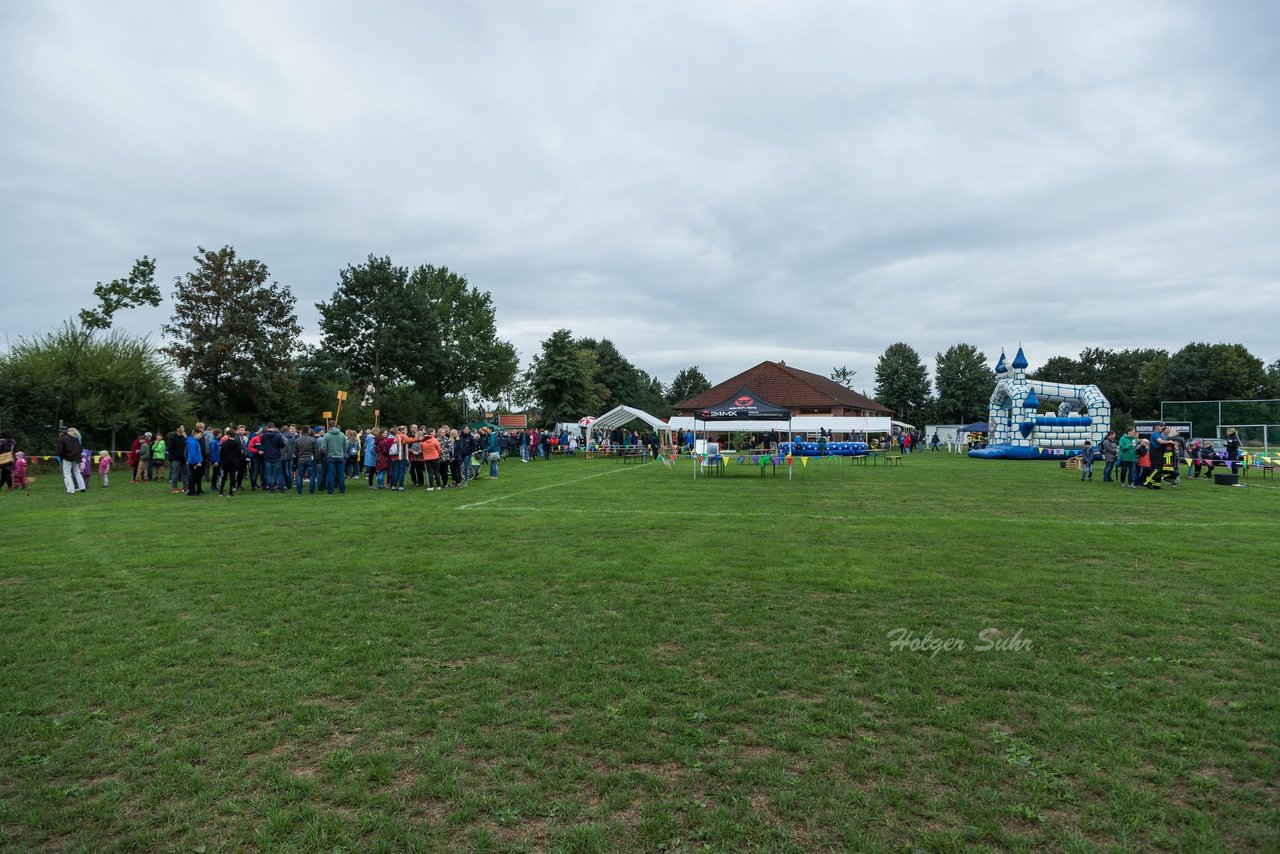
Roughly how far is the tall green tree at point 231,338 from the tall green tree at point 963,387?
68.3m

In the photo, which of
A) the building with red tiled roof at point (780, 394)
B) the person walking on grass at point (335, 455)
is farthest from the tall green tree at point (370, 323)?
the person walking on grass at point (335, 455)

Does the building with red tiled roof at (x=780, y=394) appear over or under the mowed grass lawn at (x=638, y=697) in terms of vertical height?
over

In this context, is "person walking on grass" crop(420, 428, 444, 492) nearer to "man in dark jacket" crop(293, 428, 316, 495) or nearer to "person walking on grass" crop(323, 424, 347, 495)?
"person walking on grass" crop(323, 424, 347, 495)

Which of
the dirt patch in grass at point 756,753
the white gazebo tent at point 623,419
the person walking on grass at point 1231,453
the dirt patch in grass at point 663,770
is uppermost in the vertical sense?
the white gazebo tent at point 623,419

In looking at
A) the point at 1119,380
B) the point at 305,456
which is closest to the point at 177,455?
the point at 305,456

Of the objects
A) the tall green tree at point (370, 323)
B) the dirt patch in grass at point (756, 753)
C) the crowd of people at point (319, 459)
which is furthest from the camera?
the tall green tree at point (370, 323)

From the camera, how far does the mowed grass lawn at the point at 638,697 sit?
10.8ft

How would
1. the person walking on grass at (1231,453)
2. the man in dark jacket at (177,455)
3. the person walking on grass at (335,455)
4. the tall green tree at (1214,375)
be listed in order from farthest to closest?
the tall green tree at (1214,375), the person walking on grass at (1231,453), the man in dark jacket at (177,455), the person walking on grass at (335,455)

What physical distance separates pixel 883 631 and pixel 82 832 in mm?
5222

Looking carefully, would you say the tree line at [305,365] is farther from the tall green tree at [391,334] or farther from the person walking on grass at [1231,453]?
the person walking on grass at [1231,453]

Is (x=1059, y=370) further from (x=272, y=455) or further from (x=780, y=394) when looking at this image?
(x=272, y=455)

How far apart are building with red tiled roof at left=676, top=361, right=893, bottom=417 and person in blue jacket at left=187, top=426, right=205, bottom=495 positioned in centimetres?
4503

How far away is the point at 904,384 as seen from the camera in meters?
84.1

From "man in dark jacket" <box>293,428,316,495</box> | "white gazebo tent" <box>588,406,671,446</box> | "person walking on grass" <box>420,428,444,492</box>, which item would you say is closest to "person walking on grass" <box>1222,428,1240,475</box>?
"white gazebo tent" <box>588,406,671,446</box>
